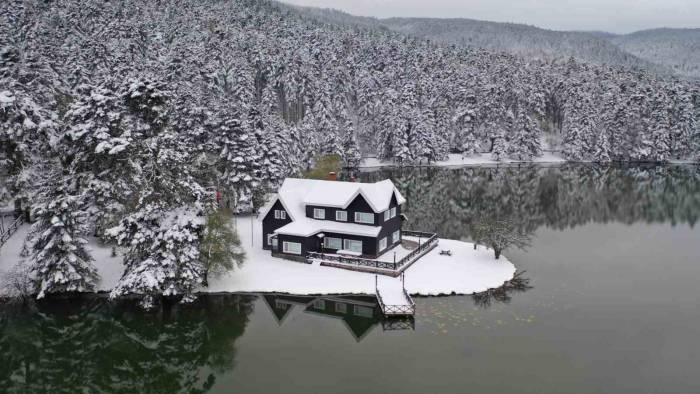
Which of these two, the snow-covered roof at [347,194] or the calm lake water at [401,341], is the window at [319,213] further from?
the calm lake water at [401,341]

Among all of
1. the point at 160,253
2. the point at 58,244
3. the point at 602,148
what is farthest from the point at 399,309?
the point at 602,148

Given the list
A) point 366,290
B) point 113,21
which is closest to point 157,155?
point 366,290

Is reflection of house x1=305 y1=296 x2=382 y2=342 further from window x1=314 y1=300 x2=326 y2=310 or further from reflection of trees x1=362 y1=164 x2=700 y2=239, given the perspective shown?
reflection of trees x1=362 y1=164 x2=700 y2=239

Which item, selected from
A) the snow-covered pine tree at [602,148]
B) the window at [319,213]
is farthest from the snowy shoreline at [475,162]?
the window at [319,213]

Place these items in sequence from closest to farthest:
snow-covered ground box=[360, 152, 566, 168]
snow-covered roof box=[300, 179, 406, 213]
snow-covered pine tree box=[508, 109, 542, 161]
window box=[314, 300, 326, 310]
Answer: window box=[314, 300, 326, 310] → snow-covered roof box=[300, 179, 406, 213] → snow-covered ground box=[360, 152, 566, 168] → snow-covered pine tree box=[508, 109, 542, 161]

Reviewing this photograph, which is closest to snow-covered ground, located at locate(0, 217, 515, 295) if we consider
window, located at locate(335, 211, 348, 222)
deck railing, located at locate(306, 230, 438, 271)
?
deck railing, located at locate(306, 230, 438, 271)
